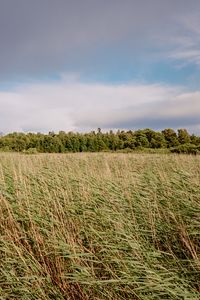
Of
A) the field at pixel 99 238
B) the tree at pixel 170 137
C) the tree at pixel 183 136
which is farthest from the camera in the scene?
the tree at pixel 170 137

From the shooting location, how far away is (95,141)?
1614 inches

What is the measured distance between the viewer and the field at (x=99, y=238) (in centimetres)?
341

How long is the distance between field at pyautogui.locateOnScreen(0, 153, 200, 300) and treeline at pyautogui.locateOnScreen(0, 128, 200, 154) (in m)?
28.2

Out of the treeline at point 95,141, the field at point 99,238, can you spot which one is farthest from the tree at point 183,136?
the field at point 99,238

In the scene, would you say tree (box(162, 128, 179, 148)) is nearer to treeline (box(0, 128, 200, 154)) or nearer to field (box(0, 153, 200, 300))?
treeline (box(0, 128, 200, 154))

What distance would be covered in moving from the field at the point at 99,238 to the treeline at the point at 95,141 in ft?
92.6

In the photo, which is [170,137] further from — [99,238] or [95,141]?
[99,238]

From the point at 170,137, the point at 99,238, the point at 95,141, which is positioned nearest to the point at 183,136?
the point at 170,137

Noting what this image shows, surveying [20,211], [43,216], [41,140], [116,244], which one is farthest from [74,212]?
[41,140]

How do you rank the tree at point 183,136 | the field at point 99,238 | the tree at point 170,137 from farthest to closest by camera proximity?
the tree at point 170,137 → the tree at point 183,136 → the field at point 99,238

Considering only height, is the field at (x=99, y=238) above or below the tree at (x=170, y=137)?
below

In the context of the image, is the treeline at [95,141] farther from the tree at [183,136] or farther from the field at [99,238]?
the field at [99,238]

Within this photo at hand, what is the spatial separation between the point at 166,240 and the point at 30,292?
1.75 m

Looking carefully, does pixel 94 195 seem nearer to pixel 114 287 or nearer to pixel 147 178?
pixel 147 178
